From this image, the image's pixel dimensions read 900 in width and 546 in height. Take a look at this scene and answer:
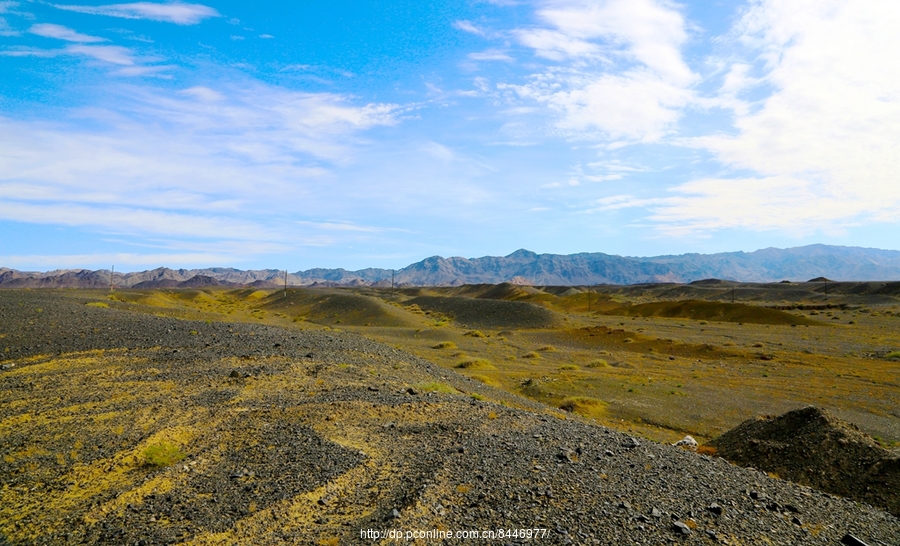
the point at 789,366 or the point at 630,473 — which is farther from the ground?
the point at 630,473

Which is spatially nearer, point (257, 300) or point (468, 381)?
point (468, 381)

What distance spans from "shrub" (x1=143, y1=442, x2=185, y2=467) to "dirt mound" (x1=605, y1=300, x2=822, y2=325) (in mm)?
71555

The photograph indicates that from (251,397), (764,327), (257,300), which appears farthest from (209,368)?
(257,300)


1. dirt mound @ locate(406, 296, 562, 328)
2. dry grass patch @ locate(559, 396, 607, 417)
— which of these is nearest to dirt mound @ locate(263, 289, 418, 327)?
dirt mound @ locate(406, 296, 562, 328)

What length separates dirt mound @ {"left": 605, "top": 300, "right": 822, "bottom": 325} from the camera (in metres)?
64.1

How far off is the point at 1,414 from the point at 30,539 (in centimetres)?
608

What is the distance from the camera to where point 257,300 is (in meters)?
103

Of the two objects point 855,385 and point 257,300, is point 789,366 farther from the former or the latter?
point 257,300

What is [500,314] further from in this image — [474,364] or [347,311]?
[474,364]

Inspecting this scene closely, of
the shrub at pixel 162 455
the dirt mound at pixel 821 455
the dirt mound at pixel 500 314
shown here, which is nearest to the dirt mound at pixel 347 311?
the dirt mound at pixel 500 314

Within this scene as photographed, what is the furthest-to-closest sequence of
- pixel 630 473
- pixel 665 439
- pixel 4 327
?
1. pixel 4 327
2. pixel 665 439
3. pixel 630 473

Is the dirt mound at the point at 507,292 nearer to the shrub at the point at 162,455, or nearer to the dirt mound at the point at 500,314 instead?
the dirt mound at the point at 500,314

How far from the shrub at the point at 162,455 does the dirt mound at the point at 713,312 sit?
71555 millimetres

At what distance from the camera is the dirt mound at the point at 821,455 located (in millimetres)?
10242
